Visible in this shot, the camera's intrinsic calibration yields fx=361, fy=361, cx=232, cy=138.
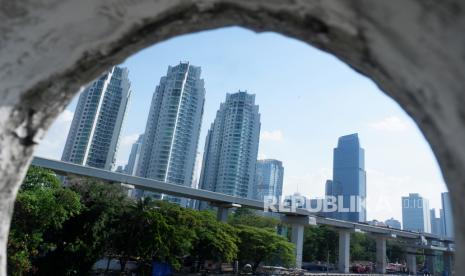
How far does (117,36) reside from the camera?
1443 millimetres

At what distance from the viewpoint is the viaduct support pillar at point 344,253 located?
3691 cm

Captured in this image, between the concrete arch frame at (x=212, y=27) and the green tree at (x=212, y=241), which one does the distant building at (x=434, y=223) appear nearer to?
the green tree at (x=212, y=241)

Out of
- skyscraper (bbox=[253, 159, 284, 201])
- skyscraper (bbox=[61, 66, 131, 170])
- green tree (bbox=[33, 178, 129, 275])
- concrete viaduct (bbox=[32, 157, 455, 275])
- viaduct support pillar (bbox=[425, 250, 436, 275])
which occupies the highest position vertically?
skyscraper (bbox=[253, 159, 284, 201])

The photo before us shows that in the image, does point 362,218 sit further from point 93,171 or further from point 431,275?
point 93,171

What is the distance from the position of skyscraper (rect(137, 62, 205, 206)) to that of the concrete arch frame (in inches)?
1728

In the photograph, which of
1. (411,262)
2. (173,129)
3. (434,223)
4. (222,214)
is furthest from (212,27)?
(434,223)

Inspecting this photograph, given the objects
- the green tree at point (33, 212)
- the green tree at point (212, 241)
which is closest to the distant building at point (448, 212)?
the green tree at point (212, 241)

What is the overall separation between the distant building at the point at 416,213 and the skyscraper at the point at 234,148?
8013 centimetres

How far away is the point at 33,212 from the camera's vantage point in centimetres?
1235

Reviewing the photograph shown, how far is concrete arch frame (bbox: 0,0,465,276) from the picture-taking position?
1.15 metres

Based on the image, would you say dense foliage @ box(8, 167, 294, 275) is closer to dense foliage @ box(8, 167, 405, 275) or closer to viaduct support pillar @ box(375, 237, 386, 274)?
dense foliage @ box(8, 167, 405, 275)

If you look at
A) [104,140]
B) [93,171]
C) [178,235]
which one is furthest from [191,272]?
[104,140]

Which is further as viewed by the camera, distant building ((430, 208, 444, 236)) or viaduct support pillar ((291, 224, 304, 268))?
distant building ((430, 208, 444, 236))

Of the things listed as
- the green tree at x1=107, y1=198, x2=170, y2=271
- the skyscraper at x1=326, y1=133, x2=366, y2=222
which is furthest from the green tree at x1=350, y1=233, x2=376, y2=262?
the green tree at x1=107, y1=198, x2=170, y2=271
